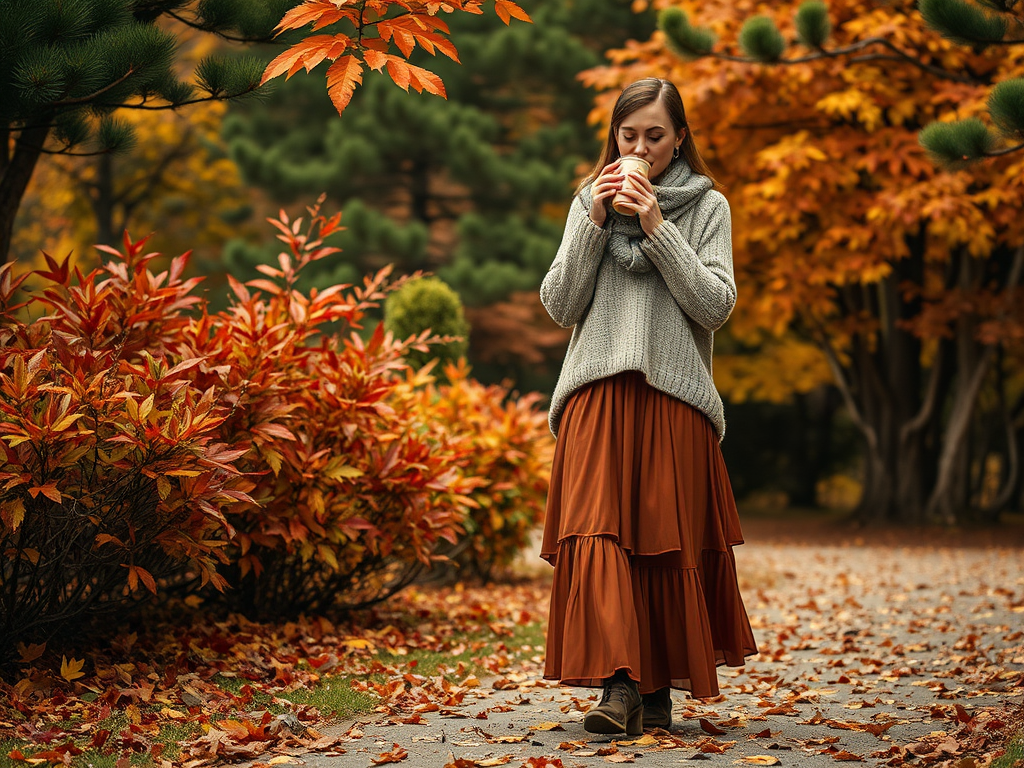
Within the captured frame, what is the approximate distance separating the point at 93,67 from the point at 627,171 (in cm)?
204

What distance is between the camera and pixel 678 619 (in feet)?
11.0

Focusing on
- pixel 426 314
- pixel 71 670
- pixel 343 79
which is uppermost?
pixel 343 79

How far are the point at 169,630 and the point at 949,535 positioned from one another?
10.7m

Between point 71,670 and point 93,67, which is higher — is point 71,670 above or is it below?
below

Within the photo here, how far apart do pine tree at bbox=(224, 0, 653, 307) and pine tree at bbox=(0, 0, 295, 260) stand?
1157cm

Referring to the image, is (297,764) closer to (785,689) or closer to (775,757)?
(775,757)

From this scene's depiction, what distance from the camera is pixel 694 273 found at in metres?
3.36

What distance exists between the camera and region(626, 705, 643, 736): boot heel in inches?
131

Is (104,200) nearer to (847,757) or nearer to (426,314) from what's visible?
(426,314)

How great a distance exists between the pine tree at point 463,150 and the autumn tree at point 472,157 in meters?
0.03

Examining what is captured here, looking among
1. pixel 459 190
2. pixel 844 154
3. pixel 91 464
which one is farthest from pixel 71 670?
pixel 459 190

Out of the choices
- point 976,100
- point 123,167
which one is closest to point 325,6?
point 976,100

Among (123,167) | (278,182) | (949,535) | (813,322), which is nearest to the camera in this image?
(949,535)

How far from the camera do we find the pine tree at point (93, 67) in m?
3.79
